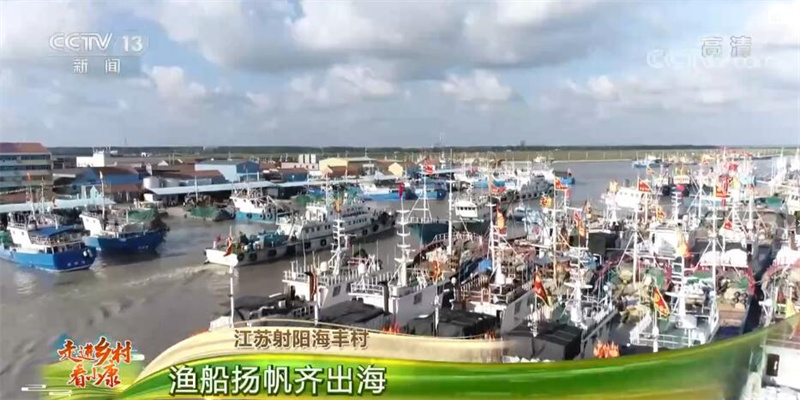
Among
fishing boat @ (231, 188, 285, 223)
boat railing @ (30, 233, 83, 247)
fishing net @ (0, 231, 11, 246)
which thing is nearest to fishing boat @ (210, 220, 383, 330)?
boat railing @ (30, 233, 83, 247)

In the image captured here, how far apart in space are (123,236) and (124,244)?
0.21m

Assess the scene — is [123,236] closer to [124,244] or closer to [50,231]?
[124,244]

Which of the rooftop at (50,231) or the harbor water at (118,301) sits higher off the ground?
the rooftop at (50,231)

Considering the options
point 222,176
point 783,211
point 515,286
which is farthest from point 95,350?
point 222,176

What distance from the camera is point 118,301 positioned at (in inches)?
→ 330

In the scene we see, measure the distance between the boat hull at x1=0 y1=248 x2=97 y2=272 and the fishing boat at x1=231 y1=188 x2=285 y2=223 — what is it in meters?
7.02

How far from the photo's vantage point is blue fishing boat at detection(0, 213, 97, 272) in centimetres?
1025

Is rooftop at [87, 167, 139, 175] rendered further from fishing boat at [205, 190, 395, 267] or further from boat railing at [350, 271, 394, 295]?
boat railing at [350, 271, 394, 295]

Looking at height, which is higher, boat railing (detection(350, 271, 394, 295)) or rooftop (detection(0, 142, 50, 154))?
rooftop (detection(0, 142, 50, 154))

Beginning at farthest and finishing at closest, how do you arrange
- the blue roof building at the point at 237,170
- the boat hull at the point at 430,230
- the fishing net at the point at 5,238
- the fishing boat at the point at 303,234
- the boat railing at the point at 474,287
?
the blue roof building at the point at 237,170, the boat hull at the point at 430,230, the fishing net at the point at 5,238, the fishing boat at the point at 303,234, the boat railing at the point at 474,287

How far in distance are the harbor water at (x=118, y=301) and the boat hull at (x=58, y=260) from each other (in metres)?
0.18

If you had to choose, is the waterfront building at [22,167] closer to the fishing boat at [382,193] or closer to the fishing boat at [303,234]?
the fishing boat at [303,234]

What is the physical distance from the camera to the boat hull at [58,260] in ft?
33.5

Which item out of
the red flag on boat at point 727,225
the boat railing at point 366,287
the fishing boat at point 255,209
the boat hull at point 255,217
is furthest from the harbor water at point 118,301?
the red flag on boat at point 727,225
